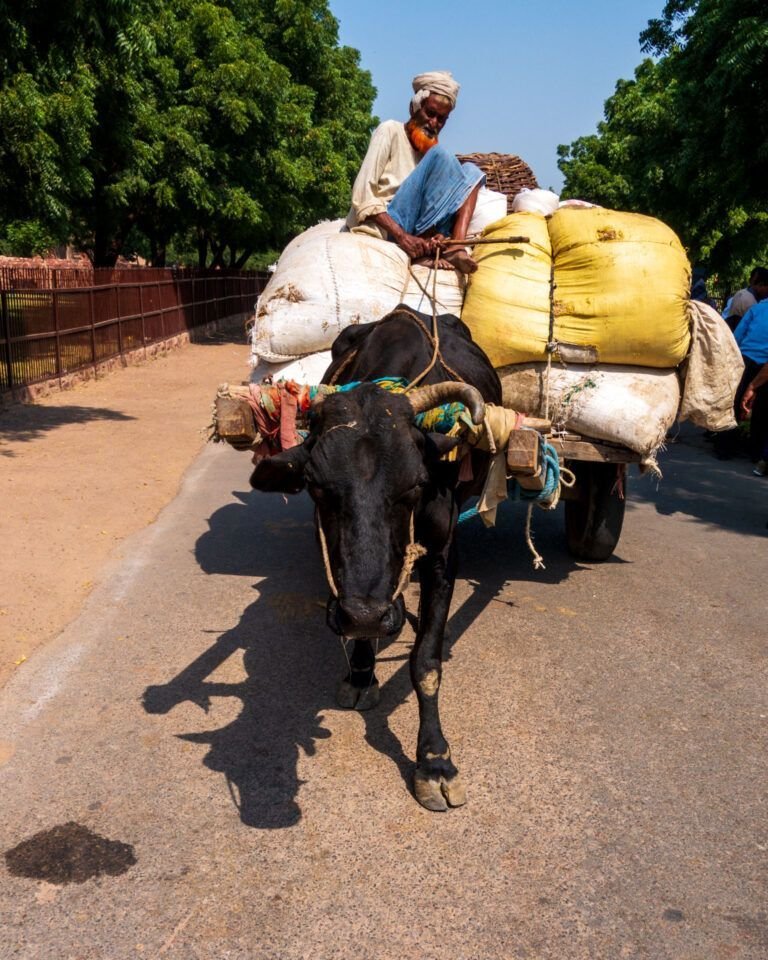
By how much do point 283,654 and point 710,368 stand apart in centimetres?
297

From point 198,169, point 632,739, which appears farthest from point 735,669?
point 198,169

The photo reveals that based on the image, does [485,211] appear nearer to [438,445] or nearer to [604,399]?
[604,399]

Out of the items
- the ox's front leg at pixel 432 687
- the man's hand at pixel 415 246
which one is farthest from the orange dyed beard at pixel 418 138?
the ox's front leg at pixel 432 687

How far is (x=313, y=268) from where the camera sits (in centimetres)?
532

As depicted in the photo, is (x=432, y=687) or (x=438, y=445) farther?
(x=432, y=687)

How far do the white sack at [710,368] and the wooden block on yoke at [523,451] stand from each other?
86.9 inches

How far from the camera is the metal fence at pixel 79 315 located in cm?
1224

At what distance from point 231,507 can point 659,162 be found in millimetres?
12692

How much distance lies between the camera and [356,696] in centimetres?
419

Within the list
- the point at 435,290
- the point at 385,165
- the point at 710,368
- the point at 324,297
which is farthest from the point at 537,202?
the point at 324,297

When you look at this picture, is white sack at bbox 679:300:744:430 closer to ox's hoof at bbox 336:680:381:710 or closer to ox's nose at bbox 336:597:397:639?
ox's hoof at bbox 336:680:381:710

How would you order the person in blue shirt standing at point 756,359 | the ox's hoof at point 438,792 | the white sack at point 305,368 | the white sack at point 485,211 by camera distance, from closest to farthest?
the ox's hoof at point 438,792 < the white sack at point 305,368 < the white sack at point 485,211 < the person in blue shirt standing at point 756,359

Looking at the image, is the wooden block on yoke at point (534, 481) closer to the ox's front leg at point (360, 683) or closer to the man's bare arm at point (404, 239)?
the ox's front leg at point (360, 683)

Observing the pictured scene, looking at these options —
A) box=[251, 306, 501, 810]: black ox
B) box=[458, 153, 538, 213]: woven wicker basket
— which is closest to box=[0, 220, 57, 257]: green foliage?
box=[458, 153, 538, 213]: woven wicker basket
